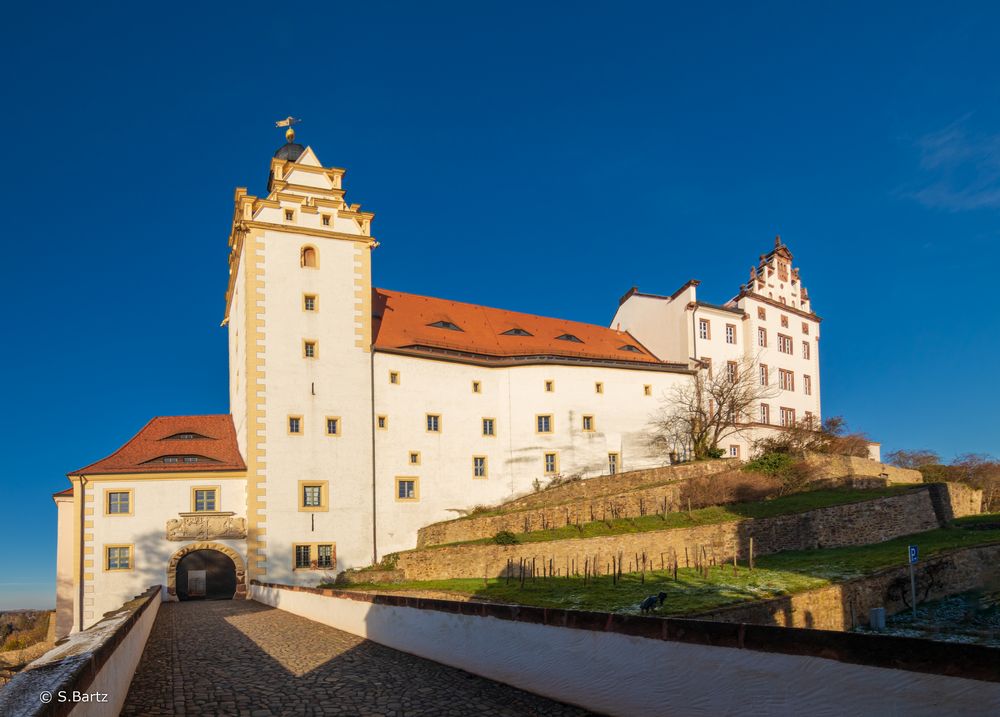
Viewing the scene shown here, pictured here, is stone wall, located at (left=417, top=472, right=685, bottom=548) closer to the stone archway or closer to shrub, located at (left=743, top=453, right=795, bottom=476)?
shrub, located at (left=743, top=453, right=795, bottom=476)

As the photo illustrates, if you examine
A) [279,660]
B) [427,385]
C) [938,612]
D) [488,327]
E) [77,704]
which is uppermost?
[488,327]

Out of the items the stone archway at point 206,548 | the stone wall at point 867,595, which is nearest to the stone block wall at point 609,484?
the stone archway at point 206,548

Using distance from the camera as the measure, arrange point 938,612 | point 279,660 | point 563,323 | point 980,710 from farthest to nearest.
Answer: point 563,323
point 938,612
point 279,660
point 980,710

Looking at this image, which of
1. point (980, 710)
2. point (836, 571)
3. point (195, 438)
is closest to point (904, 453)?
point (836, 571)

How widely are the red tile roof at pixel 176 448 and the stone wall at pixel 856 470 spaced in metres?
25.9

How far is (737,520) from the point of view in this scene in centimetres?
3144

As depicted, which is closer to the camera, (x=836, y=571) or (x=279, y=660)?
(x=279, y=660)

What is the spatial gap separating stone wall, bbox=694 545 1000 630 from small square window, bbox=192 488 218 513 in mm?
20407

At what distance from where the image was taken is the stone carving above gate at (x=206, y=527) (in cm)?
3092

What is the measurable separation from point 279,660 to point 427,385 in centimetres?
2640

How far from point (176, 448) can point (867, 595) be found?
25.5 meters

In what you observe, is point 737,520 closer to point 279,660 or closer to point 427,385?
point 427,385

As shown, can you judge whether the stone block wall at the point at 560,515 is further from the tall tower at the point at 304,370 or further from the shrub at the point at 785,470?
the shrub at the point at 785,470

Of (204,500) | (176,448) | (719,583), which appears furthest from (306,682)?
(176,448)
